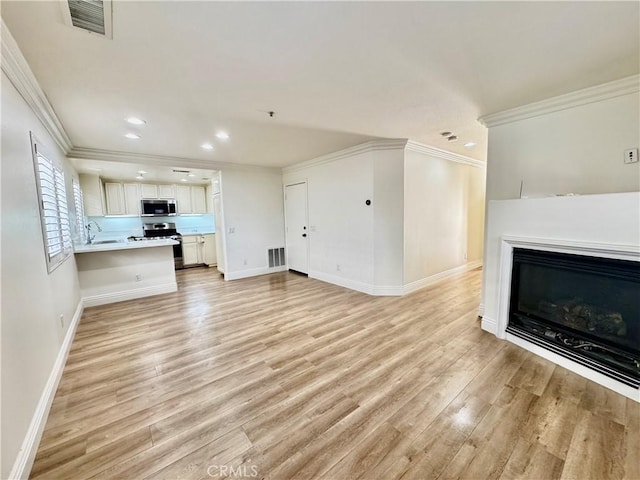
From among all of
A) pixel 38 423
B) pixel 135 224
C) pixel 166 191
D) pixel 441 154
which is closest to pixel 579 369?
pixel 441 154

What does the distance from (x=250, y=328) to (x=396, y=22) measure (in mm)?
3115

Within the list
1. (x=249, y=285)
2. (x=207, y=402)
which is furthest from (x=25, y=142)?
(x=249, y=285)

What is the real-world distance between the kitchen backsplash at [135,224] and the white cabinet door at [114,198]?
38 cm

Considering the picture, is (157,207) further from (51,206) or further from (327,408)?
(327,408)

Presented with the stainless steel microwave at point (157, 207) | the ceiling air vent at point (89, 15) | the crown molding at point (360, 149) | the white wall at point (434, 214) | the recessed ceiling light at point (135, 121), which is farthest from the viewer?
the stainless steel microwave at point (157, 207)

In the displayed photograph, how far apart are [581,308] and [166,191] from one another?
805cm

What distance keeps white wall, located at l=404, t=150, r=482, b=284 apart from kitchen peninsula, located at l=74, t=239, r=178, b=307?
4.12 meters

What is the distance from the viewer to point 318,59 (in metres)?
1.80

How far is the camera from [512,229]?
8.75 ft

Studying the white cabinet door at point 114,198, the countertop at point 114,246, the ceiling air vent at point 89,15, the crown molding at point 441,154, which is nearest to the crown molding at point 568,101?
the crown molding at point 441,154

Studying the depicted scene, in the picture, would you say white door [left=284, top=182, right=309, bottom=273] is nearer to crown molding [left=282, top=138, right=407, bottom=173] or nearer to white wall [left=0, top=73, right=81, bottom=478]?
crown molding [left=282, top=138, right=407, bottom=173]

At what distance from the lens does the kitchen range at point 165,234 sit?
678 centimetres

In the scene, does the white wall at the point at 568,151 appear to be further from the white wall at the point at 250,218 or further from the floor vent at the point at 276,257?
the floor vent at the point at 276,257

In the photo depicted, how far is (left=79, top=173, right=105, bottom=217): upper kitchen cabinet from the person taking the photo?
560 cm
